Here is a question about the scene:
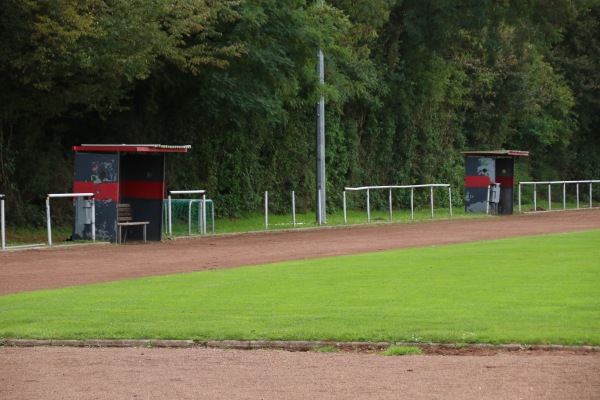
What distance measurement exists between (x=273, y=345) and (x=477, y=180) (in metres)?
34.1

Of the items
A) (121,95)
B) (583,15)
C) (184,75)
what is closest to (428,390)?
(121,95)

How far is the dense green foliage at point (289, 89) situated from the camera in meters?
29.7

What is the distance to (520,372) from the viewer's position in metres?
10.7

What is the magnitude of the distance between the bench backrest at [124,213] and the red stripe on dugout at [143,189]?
56 cm

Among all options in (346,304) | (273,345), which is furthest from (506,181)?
(273,345)

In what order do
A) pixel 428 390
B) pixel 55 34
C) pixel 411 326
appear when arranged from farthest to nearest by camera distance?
pixel 55 34, pixel 411 326, pixel 428 390

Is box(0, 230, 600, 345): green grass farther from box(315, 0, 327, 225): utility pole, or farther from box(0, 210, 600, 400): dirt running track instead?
box(315, 0, 327, 225): utility pole

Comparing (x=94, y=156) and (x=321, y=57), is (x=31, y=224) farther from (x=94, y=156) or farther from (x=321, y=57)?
(x=321, y=57)

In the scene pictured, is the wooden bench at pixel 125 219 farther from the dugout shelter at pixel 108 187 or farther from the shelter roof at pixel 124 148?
the shelter roof at pixel 124 148

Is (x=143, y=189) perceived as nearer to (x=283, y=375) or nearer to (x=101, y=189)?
(x=101, y=189)

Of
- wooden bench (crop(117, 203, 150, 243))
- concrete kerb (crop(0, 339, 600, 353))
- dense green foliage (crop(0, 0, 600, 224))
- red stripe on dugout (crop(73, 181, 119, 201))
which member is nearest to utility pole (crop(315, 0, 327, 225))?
dense green foliage (crop(0, 0, 600, 224))

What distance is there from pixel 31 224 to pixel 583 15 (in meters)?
39.6

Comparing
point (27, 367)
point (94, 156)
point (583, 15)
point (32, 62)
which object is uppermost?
point (583, 15)

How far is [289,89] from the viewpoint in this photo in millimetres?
37594
